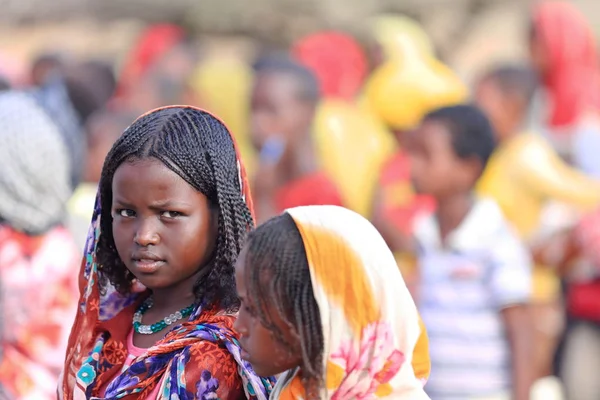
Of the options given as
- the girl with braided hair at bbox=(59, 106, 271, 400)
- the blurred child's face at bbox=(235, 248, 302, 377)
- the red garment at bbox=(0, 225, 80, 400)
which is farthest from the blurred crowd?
the blurred child's face at bbox=(235, 248, 302, 377)

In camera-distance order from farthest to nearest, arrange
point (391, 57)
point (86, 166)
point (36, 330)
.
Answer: point (391, 57) → point (86, 166) → point (36, 330)

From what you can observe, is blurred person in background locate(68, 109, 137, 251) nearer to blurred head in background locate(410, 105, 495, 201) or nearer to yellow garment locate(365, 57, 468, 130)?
blurred head in background locate(410, 105, 495, 201)

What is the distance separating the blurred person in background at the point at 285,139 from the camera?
7.08 meters

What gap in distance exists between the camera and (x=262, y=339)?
8.95ft

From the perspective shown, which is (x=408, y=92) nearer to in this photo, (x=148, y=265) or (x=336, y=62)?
(x=336, y=62)

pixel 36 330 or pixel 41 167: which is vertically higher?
pixel 41 167

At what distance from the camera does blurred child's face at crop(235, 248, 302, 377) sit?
2.71m

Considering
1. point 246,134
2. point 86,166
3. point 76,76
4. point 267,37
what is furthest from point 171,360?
point 267,37

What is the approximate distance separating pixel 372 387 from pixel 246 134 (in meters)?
7.08

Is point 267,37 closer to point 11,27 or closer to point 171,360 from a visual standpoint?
point 11,27

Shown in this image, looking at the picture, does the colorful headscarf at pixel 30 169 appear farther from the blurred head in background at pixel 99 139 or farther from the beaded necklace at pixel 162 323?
the blurred head in background at pixel 99 139

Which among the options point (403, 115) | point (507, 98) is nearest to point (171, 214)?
point (403, 115)

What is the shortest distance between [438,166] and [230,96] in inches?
199

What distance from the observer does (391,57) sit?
35.0 ft
